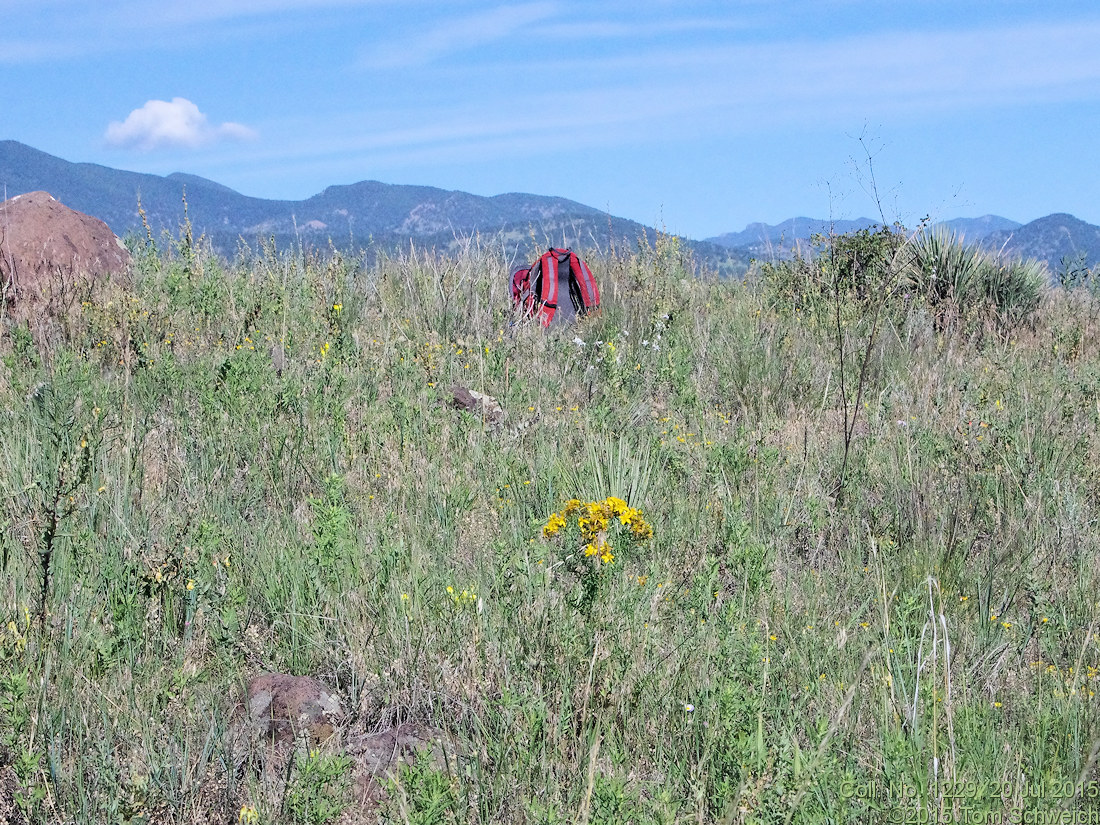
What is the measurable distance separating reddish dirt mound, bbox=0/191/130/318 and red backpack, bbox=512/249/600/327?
356 centimetres

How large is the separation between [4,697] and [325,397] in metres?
2.75

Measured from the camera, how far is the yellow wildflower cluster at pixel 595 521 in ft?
8.14

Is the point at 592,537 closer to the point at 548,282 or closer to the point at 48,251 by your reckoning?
the point at 548,282

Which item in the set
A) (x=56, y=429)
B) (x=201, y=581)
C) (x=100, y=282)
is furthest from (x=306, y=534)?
(x=100, y=282)

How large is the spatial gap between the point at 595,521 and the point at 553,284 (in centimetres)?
581

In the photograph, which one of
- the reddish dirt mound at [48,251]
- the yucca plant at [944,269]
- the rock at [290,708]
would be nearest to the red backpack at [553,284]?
the yucca plant at [944,269]

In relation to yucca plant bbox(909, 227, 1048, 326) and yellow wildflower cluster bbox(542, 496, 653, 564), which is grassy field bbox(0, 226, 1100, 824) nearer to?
yellow wildflower cluster bbox(542, 496, 653, 564)


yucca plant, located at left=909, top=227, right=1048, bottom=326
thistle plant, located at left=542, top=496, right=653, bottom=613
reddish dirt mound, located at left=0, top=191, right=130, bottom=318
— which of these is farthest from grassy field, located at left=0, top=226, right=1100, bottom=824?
yucca plant, located at left=909, top=227, right=1048, bottom=326

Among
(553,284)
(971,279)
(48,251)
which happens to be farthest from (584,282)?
(48,251)

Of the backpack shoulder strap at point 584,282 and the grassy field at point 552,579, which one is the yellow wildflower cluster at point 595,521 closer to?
the grassy field at point 552,579

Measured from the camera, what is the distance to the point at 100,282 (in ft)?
24.5

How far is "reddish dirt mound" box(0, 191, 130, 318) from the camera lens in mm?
6750

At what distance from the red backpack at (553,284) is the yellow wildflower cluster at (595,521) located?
527 centimetres

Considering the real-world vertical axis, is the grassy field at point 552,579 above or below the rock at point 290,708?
above
